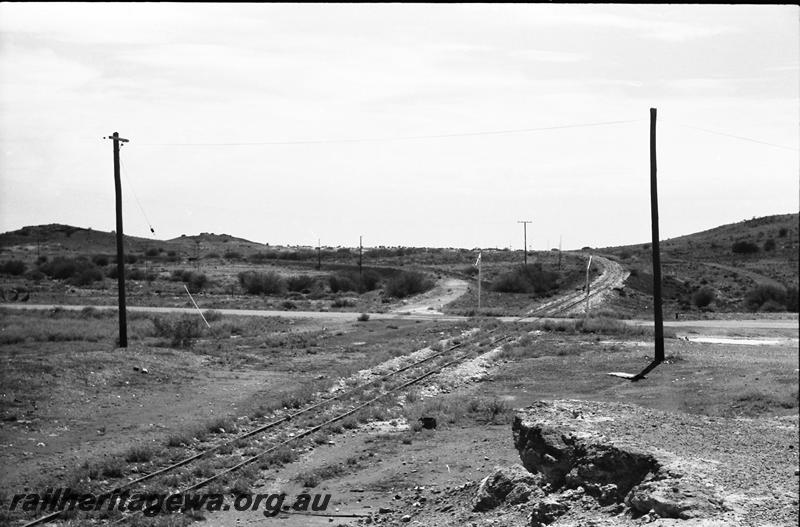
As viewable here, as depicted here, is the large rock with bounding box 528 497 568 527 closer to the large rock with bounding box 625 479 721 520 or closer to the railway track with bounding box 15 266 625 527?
the large rock with bounding box 625 479 721 520

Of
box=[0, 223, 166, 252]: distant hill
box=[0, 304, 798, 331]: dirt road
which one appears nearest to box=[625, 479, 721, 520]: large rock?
box=[0, 304, 798, 331]: dirt road

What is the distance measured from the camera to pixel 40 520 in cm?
1236

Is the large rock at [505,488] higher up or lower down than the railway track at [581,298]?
lower down

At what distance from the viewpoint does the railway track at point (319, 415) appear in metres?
14.8

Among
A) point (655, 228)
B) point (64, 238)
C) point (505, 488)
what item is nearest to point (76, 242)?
point (64, 238)

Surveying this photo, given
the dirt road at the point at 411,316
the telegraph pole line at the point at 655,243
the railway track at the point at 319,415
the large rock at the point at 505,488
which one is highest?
the telegraph pole line at the point at 655,243

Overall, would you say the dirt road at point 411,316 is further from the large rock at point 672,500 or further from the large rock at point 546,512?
the large rock at point 672,500

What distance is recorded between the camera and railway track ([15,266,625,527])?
48.4 feet

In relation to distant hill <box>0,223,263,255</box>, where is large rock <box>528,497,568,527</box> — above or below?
below

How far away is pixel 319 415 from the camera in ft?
67.0

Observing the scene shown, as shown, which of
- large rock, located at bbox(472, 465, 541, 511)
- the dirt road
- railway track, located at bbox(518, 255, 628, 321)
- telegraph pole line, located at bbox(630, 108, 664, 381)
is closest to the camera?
large rock, located at bbox(472, 465, 541, 511)

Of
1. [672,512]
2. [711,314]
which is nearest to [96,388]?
[672,512]

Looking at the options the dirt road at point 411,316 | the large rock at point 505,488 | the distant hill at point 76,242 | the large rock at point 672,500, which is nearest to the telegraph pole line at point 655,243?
the dirt road at point 411,316

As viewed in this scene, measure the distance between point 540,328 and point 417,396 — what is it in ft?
60.2
